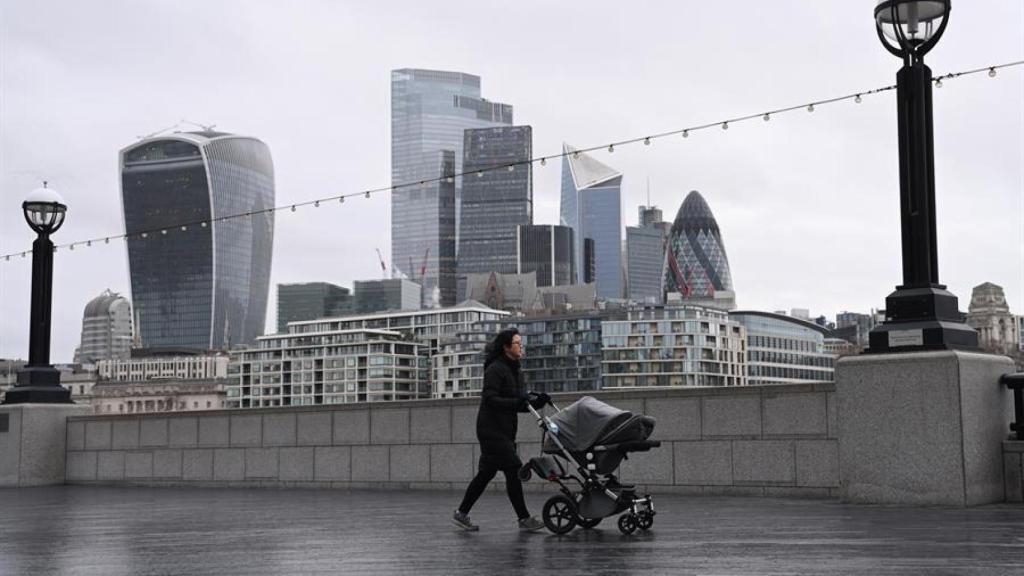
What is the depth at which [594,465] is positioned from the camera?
1126 centimetres

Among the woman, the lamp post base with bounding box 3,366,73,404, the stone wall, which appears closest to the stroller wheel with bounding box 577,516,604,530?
the woman

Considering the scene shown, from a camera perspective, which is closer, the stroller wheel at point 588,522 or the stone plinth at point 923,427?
the stroller wheel at point 588,522

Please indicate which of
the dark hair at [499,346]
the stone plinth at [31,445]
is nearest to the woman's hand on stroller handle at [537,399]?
the dark hair at [499,346]

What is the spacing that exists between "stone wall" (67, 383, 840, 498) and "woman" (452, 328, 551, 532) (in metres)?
4.76

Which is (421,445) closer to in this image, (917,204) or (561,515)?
(561,515)

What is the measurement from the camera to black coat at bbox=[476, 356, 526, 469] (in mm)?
11461

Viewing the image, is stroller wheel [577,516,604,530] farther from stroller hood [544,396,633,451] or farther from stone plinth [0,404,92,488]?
stone plinth [0,404,92,488]

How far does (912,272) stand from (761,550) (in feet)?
18.3

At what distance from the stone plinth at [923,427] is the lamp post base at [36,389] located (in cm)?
1748

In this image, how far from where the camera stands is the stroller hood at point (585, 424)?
36.3ft

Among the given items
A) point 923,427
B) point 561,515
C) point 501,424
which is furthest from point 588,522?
point 923,427

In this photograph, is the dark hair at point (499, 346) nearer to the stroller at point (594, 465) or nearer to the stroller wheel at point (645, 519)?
the stroller at point (594, 465)

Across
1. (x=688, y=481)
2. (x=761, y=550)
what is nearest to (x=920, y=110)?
(x=688, y=481)

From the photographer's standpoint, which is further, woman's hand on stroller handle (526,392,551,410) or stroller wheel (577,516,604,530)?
stroller wheel (577,516,604,530)
